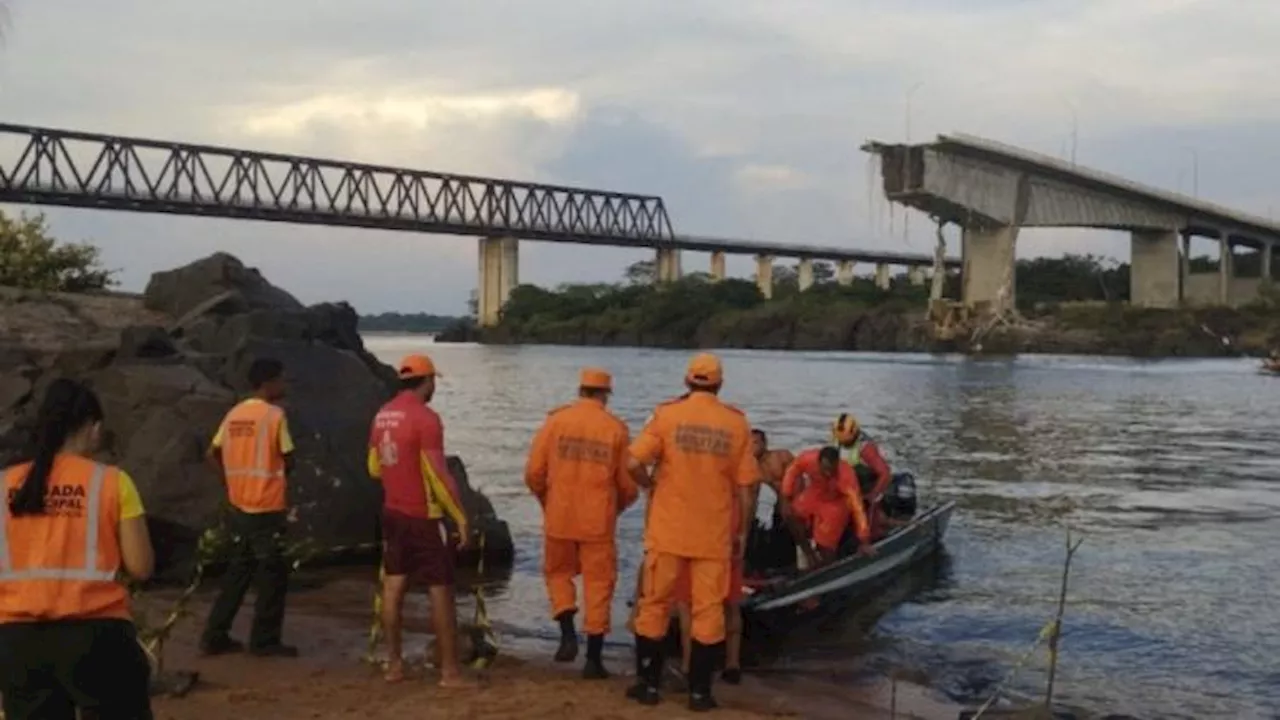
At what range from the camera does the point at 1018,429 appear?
3944cm

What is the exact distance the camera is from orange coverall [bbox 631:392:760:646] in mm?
8078

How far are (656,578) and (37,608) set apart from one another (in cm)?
396

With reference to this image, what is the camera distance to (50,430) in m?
4.93

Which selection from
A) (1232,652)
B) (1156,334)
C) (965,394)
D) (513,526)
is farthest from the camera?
(1156,334)

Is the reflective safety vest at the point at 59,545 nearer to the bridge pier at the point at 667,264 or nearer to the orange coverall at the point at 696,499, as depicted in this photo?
the orange coverall at the point at 696,499

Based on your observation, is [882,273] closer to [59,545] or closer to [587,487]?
[587,487]

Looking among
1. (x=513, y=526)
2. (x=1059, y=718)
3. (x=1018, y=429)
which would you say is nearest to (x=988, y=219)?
(x=1018, y=429)

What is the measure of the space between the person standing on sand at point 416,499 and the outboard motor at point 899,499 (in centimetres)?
898

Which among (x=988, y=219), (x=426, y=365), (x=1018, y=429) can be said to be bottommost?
(x=1018, y=429)

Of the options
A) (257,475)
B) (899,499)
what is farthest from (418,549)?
(899,499)

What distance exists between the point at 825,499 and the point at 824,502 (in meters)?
0.04

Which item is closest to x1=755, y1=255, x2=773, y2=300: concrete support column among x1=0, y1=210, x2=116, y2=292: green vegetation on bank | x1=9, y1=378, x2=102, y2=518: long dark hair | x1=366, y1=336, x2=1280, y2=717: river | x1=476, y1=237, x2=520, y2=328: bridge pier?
x1=476, y1=237, x2=520, y2=328: bridge pier

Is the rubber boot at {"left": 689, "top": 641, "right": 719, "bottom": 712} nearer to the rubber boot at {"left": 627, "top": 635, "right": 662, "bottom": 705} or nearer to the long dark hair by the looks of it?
the rubber boot at {"left": 627, "top": 635, "right": 662, "bottom": 705}

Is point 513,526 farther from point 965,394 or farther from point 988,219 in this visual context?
point 988,219
